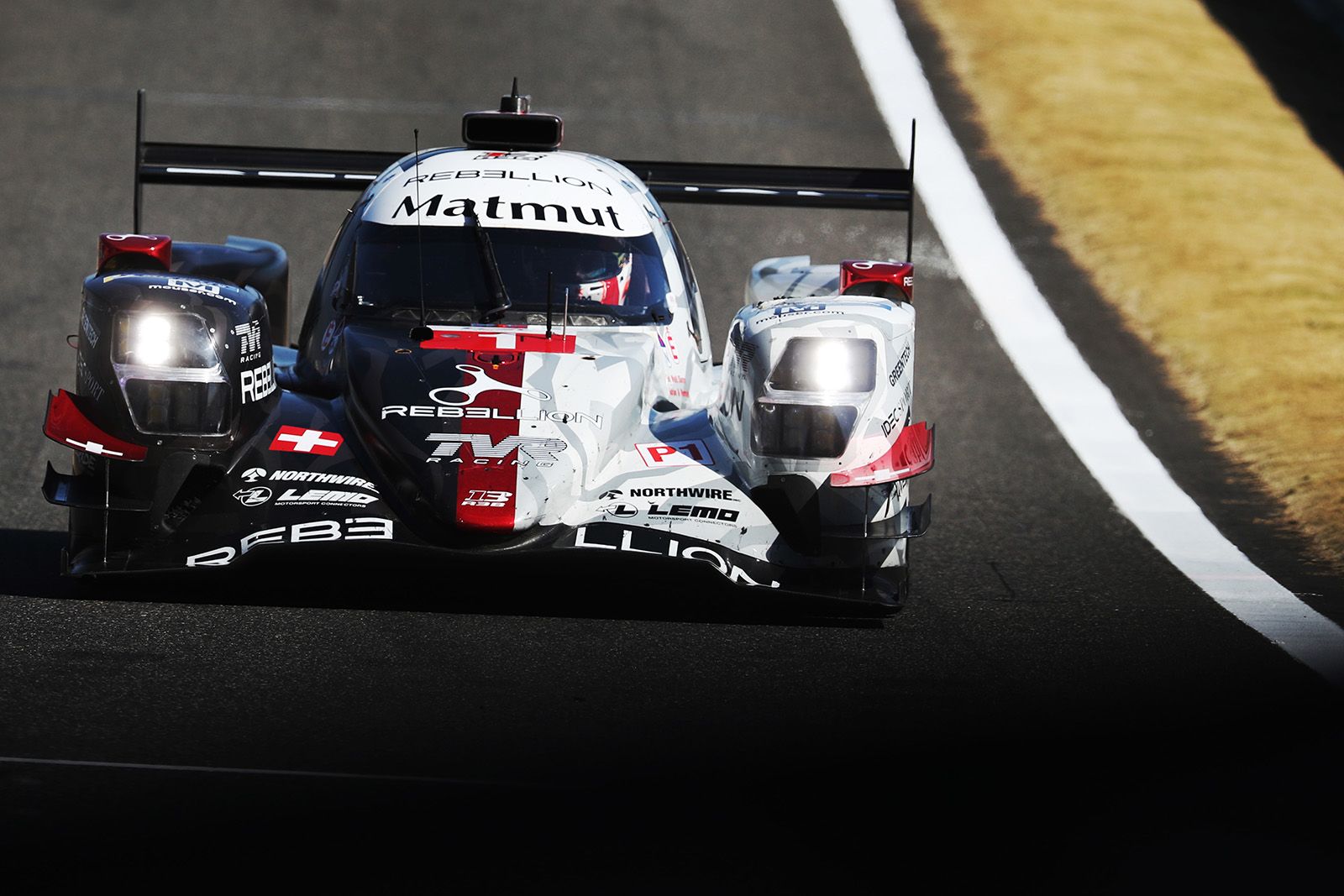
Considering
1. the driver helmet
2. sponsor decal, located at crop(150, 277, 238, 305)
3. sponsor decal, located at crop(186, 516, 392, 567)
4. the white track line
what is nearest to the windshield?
the driver helmet

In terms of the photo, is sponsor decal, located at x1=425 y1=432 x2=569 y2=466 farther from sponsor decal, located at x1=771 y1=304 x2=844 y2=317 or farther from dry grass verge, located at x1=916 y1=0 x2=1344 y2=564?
dry grass verge, located at x1=916 y1=0 x2=1344 y2=564

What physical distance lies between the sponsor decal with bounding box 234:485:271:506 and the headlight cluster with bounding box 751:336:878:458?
5.11 feet

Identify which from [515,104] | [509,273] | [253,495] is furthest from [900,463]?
[515,104]

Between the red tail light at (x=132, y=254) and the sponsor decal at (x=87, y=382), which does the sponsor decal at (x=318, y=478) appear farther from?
the red tail light at (x=132, y=254)

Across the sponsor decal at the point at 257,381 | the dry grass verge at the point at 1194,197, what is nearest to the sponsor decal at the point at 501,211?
the sponsor decal at the point at 257,381

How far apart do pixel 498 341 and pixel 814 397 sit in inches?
46.7

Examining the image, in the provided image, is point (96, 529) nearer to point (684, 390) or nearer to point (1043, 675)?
point (684, 390)

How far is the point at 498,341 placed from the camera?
6.86 m

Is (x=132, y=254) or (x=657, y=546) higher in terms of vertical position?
(x=132, y=254)

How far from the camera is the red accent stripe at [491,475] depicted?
19.6ft

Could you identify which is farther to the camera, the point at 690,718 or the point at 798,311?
the point at 798,311

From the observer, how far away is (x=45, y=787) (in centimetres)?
438

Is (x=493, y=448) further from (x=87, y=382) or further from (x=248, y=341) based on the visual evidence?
(x=87, y=382)

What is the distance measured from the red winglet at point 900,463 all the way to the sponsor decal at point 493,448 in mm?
924
